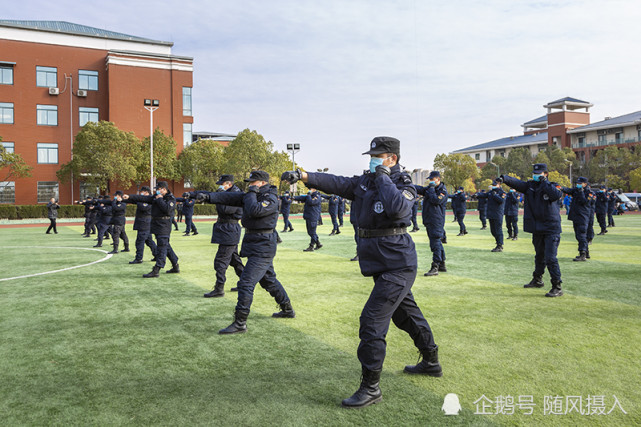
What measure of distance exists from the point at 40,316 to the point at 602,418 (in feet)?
23.6

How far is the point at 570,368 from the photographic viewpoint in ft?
15.7

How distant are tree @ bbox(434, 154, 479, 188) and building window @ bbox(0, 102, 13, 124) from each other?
54.3 metres

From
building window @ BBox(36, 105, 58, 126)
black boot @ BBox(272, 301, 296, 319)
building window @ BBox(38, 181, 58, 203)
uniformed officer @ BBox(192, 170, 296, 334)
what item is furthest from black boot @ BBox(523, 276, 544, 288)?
building window @ BBox(36, 105, 58, 126)

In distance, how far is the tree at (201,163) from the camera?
159ft

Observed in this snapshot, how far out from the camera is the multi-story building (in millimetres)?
46438

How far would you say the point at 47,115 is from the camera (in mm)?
47625

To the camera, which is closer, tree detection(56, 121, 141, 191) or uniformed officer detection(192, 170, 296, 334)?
uniformed officer detection(192, 170, 296, 334)

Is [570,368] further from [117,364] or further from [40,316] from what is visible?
[40,316]

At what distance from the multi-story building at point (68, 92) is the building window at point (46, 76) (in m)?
0.09

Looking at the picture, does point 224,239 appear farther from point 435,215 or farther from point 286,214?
point 286,214

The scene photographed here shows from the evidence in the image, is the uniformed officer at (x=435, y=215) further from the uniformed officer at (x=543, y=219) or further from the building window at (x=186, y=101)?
the building window at (x=186, y=101)

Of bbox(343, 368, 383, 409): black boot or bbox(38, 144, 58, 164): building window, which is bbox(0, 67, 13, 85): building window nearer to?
bbox(38, 144, 58, 164): building window

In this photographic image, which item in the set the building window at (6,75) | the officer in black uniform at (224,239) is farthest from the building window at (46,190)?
the officer in black uniform at (224,239)

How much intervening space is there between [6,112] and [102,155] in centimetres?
1240
